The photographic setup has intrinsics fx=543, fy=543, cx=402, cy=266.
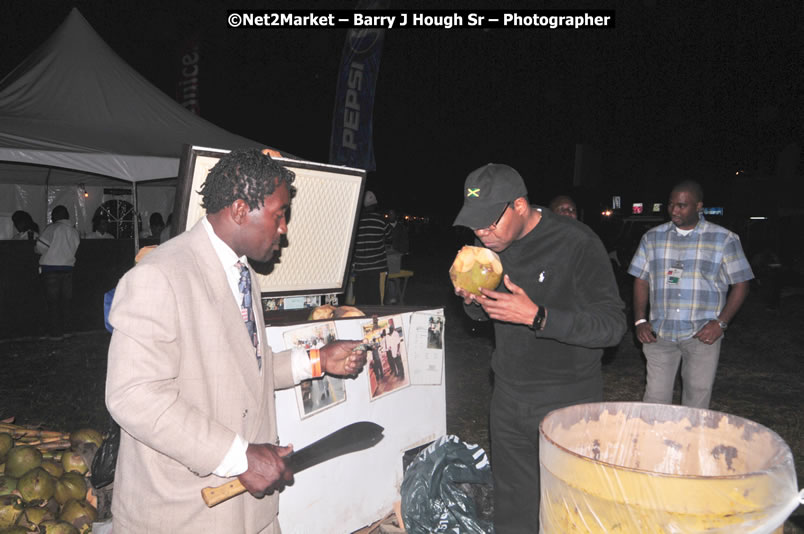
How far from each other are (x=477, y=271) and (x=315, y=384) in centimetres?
119

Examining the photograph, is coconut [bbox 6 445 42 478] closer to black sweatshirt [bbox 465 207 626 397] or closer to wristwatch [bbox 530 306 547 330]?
black sweatshirt [bbox 465 207 626 397]

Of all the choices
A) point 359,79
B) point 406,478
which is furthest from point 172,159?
point 406,478

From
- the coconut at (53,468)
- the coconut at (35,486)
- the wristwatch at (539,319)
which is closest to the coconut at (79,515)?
the coconut at (35,486)

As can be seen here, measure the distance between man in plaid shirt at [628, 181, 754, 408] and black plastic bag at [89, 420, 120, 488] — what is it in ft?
13.4

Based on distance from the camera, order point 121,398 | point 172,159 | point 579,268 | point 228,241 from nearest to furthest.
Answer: point 121,398
point 228,241
point 579,268
point 172,159

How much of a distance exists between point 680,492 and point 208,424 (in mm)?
1297

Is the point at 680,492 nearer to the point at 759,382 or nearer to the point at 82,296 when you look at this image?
the point at 759,382

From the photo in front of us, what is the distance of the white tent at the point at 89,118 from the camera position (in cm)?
739

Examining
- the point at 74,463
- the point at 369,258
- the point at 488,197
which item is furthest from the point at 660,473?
the point at 369,258

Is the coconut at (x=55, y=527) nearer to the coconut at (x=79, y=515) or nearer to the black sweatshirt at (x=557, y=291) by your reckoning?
the coconut at (x=79, y=515)

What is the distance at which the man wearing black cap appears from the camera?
250 cm

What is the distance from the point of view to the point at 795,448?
5.05m

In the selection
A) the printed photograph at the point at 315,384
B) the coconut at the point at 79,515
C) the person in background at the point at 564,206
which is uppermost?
the person in background at the point at 564,206

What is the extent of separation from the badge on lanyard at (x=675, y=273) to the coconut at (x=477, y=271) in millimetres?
2694
